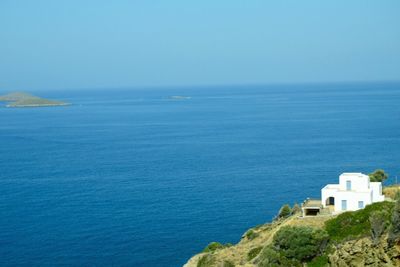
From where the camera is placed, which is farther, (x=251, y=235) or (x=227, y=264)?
(x=251, y=235)

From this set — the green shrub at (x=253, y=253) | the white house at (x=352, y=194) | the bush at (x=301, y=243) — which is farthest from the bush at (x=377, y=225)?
the white house at (x=352, y=194)

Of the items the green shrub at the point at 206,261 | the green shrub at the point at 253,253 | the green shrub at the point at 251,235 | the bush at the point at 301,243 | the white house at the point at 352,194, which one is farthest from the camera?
the green shrub at the point at 251,235

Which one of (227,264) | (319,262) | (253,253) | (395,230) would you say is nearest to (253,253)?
(253,253)

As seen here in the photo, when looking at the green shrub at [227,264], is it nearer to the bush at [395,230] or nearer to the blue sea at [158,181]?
the blue sea at [158,181]

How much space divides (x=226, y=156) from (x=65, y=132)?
59.4m

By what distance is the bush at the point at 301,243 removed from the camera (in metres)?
30.2

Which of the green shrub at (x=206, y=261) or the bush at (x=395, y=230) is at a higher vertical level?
the bush at (x=395, y=230)

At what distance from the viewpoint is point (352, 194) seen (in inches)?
1522

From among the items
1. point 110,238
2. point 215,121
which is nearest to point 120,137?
point 215,121

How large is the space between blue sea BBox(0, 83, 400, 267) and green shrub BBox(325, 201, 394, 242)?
730 inches

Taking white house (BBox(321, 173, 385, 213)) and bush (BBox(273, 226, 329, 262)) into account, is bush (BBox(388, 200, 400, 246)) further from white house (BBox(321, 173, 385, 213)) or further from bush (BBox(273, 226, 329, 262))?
white house (BBox(321, 173, 385, 213))

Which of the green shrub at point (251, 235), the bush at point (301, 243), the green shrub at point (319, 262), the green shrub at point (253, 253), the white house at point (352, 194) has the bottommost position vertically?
the green shrub at point (251, 235)

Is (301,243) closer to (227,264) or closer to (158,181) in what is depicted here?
(227,264)

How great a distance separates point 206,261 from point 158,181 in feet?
139
